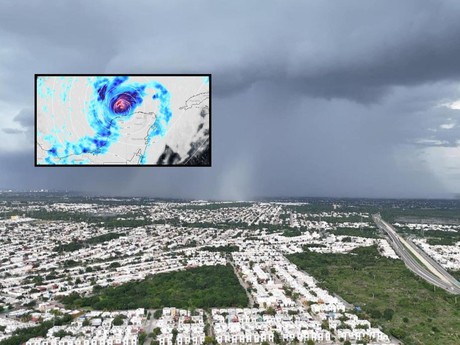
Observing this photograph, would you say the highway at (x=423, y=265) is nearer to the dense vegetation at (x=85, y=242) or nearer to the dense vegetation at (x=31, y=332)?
the dense vegetation at (x=31, y=332)

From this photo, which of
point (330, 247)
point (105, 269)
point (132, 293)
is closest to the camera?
point (132, 293)

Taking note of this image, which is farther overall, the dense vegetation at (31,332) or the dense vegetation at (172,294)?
the dense vegetation at (172,294)

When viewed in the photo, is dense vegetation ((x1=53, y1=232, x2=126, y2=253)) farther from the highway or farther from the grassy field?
the highway

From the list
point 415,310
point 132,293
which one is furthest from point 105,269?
point 415,310

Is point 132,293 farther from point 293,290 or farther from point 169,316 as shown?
point 293,290

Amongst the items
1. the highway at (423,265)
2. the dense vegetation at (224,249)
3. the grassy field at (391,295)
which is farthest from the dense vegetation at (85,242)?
the highway at (423,265)
